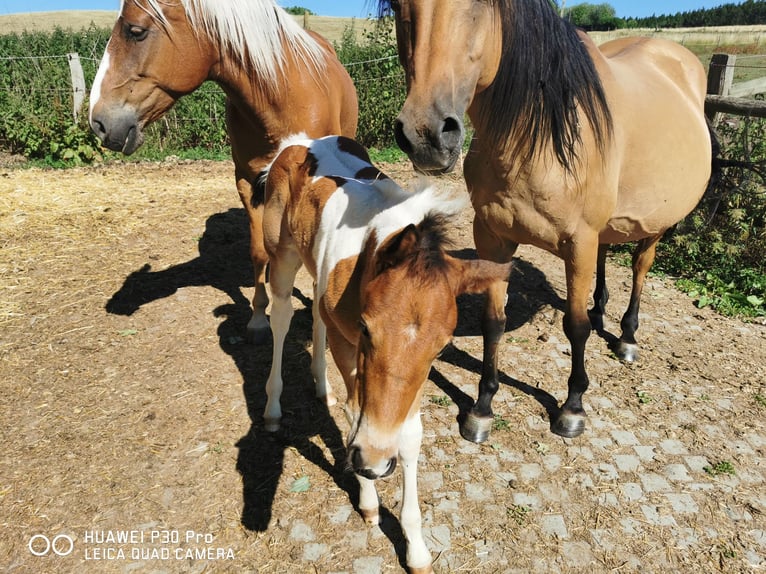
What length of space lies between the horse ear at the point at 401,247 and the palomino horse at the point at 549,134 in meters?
0.36

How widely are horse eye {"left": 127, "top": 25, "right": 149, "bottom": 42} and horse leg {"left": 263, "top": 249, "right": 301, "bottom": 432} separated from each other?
167cm

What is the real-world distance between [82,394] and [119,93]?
208 centimetres

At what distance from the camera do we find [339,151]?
3.12m

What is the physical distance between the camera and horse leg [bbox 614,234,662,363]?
4199 millimetres

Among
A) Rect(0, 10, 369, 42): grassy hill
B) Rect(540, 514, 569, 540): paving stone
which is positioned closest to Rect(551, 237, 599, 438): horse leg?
Rect(540, 514, 569, 540): paving stone

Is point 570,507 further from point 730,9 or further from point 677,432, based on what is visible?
point 730,9

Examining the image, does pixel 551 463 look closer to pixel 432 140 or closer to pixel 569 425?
pixel 569 425

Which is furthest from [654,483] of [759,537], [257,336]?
[257,336]

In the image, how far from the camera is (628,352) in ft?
13.7

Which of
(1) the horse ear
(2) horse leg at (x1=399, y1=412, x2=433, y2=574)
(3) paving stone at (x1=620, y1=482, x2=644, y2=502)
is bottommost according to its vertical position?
(3) paving stone at (x1=620, y1=482, x2=644, y2=502)

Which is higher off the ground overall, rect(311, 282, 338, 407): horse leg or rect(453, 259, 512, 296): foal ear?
rect(453, 259, 512, 296): foal ear

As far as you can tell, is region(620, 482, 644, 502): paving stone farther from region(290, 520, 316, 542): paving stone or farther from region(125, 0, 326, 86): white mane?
region(125, 0, 326, 86): white mane

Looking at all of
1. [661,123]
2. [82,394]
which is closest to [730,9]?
[661,123]

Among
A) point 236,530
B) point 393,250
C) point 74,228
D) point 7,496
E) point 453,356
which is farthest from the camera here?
point 74,228
